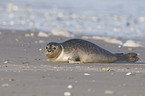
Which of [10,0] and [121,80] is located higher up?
[10,0]

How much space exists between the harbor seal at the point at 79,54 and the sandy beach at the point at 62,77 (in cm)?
18

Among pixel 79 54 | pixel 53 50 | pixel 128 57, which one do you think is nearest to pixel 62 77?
pixel 53 50

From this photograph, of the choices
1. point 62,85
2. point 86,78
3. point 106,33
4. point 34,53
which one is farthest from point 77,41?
→ point 106,33

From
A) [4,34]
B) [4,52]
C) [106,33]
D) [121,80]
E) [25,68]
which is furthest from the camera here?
[106,33]

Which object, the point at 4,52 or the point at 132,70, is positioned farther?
the point at 4,52

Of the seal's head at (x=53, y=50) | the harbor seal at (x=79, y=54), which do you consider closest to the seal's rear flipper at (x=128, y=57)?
the harbor seal at (x=79, y=54)

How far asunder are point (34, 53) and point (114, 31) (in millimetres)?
7474

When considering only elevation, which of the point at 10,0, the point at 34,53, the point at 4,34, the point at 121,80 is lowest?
the point at 121,80

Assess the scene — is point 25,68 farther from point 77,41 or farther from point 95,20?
point 95,20

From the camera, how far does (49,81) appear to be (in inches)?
235

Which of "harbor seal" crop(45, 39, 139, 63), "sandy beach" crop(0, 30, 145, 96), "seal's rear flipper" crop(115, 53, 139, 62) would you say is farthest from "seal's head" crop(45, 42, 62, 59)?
"seal's rear flipper" crop(115, 53, 139, 62)

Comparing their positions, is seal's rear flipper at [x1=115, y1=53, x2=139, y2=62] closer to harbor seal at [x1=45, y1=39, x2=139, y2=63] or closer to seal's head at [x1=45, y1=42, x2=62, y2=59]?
harbor seal at [x1=45, y1=39, x2=139, y2=63]

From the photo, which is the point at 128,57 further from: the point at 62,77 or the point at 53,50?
the point at 62,77

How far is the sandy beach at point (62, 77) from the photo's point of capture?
529 cm
